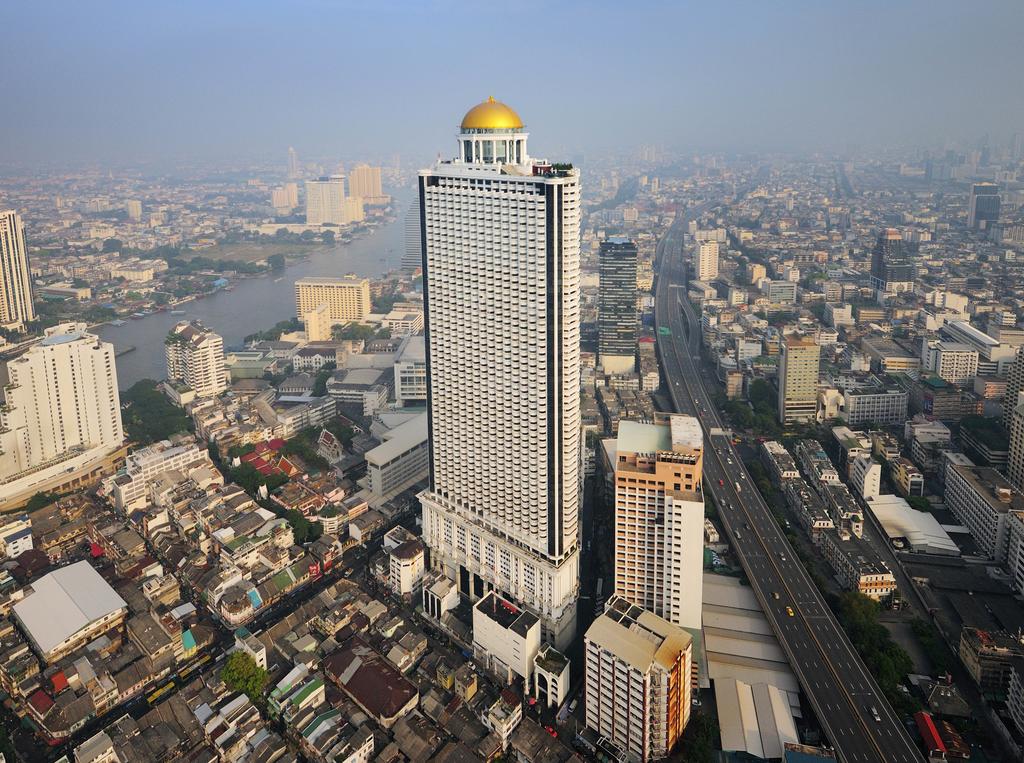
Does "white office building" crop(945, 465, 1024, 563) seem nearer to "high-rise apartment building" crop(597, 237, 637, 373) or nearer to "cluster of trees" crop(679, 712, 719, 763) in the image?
"cluster of trees" crop(679, 712, 719, 763)

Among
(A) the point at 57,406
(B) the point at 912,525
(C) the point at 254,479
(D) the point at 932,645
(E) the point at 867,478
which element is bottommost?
(D) the point at 932,645

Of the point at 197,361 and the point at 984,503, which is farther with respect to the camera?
the point at 197,361

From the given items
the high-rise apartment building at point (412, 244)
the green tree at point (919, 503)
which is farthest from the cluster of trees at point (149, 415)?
the high-rise apartment building at point (412, 244)

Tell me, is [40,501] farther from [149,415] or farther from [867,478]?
[867,478]

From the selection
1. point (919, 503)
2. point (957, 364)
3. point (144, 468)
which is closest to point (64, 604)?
point (144, 468)

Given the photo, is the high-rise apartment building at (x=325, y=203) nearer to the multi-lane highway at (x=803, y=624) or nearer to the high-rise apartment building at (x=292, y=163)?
the high-rise apartment building at (x=292, y=163)
